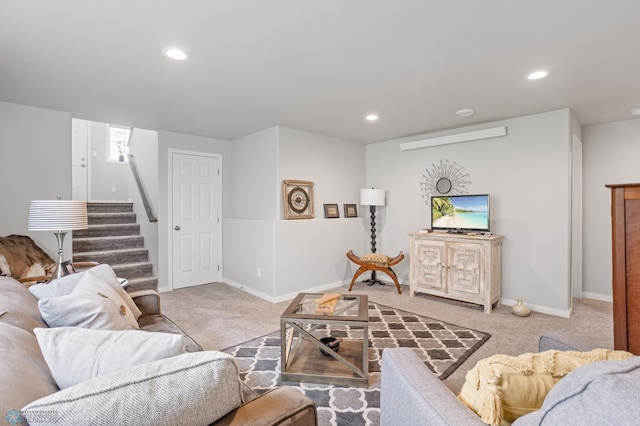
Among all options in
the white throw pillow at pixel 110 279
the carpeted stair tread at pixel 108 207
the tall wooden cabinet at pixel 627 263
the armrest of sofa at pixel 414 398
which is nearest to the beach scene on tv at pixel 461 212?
the tall wooden cabinet at pixel 627 263

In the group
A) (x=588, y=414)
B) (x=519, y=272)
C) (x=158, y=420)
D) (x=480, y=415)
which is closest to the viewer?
(x=588, y=414)

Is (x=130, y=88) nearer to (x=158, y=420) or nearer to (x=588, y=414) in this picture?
(x=158, y=420)

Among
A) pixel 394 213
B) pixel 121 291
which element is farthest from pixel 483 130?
pixel 121 291

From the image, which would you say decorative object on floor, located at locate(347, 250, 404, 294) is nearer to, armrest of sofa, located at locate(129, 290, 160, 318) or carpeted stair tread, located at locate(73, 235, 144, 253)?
armrest of sofa, located at locate(129, 290, 160, 318)

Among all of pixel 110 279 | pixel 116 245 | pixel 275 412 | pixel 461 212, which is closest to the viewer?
pixel 275 412

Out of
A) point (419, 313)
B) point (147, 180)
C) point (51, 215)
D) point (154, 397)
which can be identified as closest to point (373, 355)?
point (419, 313)

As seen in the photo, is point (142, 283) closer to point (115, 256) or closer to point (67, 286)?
point (115, 256)

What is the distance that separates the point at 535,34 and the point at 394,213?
330 centimetres

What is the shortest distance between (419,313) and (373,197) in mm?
1946

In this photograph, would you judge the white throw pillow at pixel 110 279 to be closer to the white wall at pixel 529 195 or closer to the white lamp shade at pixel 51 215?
the white lamp shade at pixel 51 215

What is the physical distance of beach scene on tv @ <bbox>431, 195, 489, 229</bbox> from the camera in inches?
155

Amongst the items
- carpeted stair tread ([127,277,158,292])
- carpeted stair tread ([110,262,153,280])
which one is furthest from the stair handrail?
carpeted stair tread ([127,277,158,292])

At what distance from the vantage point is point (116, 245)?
16.0 feet

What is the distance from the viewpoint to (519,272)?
3895mm
